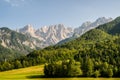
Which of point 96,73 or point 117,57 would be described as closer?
point 96,73

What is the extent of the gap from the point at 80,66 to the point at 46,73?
71.8 feet

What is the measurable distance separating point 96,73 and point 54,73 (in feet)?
84.2

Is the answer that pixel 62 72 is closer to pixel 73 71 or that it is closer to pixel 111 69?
pixel 73 71

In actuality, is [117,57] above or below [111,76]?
above

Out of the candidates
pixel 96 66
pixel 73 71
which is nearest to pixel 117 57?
pixel 96 66

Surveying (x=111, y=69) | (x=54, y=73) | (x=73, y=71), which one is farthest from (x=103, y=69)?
(x=54, y=73)

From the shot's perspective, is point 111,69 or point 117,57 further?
point 117,57

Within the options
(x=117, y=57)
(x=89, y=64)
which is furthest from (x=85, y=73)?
(x=117, y=57)

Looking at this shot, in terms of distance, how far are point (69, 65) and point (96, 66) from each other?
18.0 metres

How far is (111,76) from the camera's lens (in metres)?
169

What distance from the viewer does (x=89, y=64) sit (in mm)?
174375

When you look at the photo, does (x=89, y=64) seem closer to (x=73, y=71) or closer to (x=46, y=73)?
(x=73, y=71)

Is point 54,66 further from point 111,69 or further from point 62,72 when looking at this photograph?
point 111,69

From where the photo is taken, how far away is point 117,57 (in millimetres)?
196500
